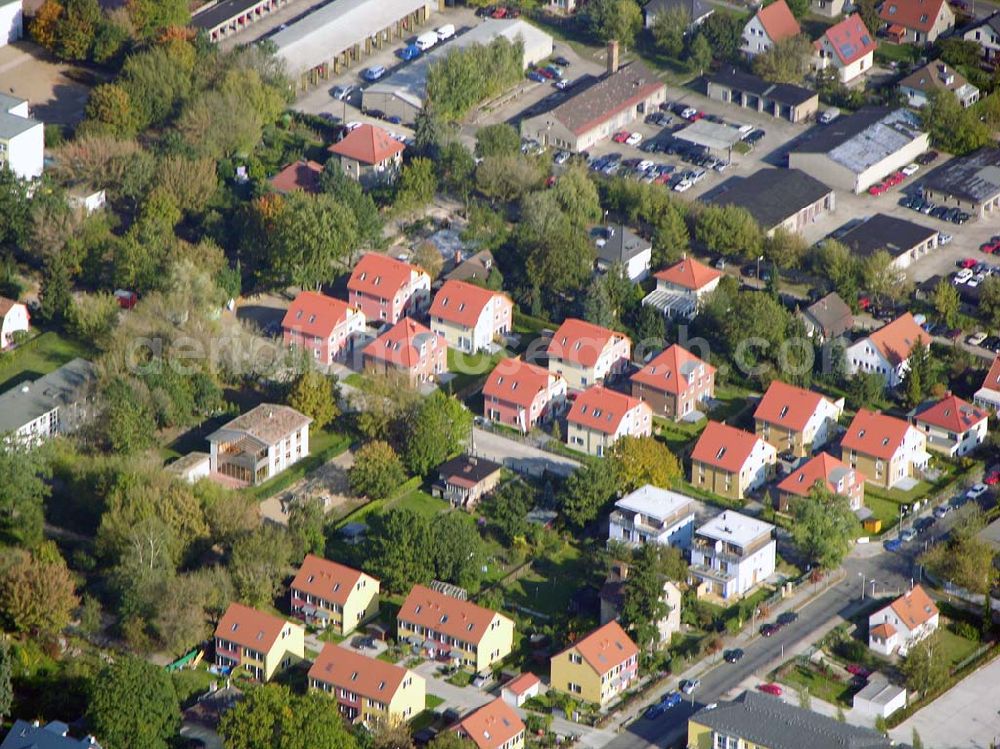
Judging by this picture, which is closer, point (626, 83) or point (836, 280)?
point (836, 280)

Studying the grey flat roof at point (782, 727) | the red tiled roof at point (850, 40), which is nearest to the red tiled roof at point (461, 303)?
the grey flat roof at point (782, 727)

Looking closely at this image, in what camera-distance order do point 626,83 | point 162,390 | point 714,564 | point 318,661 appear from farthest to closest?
point 626,83 → point 162,390 → point 714,564 → point 318,661

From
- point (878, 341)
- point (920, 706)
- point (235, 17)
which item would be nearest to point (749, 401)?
A: point (878, 341)

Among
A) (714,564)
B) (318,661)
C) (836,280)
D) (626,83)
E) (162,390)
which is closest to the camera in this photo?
(318,661)

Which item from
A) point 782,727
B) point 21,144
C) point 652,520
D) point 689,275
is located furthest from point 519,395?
point 21,144

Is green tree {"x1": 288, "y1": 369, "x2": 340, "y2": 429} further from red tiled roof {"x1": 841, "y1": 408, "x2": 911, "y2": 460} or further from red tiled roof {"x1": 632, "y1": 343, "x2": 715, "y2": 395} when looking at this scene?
red tiled roof {"x1": 841, "y1": 408, "x2": 911, "y2": 460}

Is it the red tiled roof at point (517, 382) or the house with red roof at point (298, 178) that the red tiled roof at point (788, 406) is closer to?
the red tiled roof at point (517, 382)

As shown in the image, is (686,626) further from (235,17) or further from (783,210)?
(235,17)
